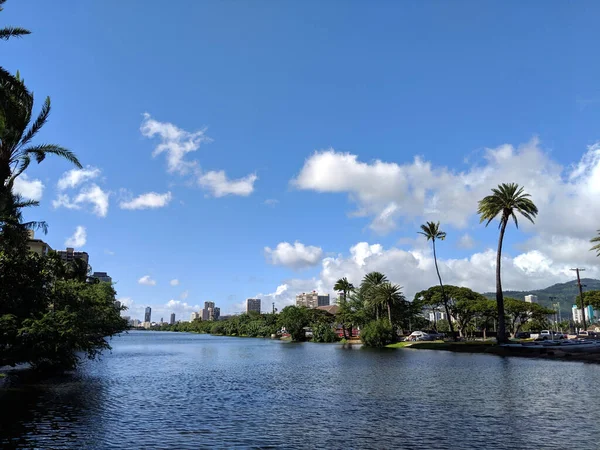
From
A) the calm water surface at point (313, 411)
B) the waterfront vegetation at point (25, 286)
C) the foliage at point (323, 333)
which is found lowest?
the foliage at point (323, 333)

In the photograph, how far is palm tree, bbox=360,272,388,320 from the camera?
356 ft

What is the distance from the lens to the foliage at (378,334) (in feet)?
314

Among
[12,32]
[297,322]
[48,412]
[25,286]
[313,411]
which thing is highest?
[12,32]

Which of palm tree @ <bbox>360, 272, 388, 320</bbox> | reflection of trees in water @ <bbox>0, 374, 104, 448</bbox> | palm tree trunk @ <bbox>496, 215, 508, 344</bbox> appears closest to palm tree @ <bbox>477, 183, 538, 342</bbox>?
palm tree trunk @ <bbox>496, 215, 508, 344</bbox>

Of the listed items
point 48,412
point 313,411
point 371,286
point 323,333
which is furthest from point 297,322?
point 48,412

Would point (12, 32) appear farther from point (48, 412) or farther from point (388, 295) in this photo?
point (388, 295)

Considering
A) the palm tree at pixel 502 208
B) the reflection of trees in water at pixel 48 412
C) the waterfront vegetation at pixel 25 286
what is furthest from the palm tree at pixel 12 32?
the palm tree at pixel 502 208

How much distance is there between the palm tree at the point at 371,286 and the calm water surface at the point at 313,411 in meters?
62.3

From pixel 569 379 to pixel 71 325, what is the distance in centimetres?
4279

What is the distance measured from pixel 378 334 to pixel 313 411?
7105 centimetres

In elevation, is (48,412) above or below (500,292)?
below

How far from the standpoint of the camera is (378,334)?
95500 mm

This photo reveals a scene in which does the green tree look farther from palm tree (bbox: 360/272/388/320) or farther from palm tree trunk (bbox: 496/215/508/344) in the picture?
palm tree trunk (bbox: 496/215/508/344)

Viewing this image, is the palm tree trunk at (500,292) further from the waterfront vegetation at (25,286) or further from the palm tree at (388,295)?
the waterfront vegetation at (25,286)
